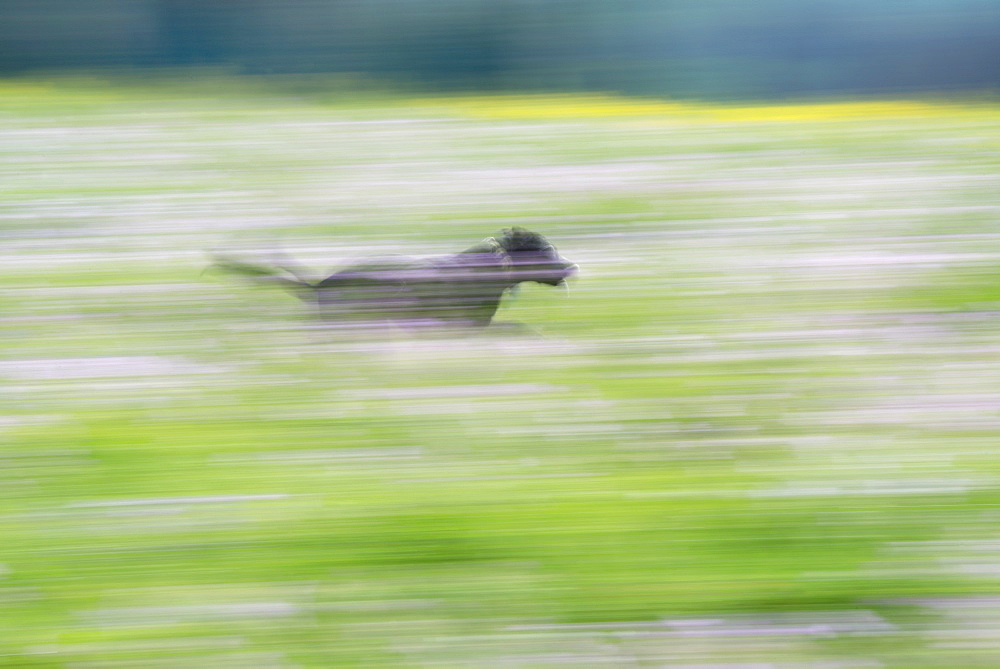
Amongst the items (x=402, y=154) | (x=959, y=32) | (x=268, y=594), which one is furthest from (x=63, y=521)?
→ (x=959, y=32)

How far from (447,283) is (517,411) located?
52 centimetres

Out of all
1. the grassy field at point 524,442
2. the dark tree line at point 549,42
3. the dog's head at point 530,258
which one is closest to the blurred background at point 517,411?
the grassy field at point 524,442

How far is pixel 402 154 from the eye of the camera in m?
6.12

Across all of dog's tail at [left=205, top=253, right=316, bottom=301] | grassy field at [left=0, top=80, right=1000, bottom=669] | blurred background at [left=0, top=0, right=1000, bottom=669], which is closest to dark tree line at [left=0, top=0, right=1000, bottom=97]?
blurred background at [left=0, top=0, right=1000, bottom=669]

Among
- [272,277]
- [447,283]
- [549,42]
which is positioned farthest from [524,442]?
[549,42]

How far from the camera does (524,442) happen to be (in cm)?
246

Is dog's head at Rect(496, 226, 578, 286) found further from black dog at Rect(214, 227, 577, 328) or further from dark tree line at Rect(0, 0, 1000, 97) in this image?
dark tree line at Rect(0, 0, 1000, 97)

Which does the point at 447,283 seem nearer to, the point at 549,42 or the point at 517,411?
the point at 517,411

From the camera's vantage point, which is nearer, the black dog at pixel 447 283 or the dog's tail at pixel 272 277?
the black dog at pixel 447 283

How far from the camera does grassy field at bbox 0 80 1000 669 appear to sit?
1.79 meters

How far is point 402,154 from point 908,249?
3011 millimetres

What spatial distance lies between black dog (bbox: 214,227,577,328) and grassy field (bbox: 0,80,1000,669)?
9 centimetres

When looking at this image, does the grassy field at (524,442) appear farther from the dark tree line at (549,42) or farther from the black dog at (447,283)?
the dark tree line at (549,42)

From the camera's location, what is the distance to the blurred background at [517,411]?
180cm
